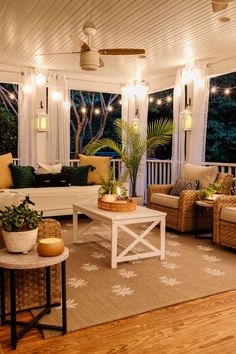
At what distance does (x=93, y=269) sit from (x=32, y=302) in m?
0.99

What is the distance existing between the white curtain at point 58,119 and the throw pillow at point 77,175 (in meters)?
0.84

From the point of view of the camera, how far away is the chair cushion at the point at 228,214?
4.08m

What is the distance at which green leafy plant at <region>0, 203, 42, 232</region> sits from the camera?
2227 millimetres

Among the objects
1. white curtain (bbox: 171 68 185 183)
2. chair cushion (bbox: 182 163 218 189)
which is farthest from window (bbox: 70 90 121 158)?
chair cushion (bbox: 182 163 218 189)

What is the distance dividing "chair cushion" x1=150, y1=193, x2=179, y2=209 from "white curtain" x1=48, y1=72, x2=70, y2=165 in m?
2.31

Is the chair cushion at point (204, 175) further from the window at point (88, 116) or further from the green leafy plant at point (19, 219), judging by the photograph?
the window at point (88, 116)

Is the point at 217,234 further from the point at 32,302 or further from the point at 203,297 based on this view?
the point at 32,302

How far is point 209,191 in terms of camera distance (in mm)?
4711

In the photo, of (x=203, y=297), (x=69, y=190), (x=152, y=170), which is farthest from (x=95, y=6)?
(x=152, y=170)

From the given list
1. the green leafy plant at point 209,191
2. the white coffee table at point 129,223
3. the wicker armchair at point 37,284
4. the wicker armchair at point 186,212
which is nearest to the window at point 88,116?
the wicker armchair at point 186,212

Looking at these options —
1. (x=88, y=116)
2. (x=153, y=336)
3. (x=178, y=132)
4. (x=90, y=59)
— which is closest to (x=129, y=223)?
(x=153, y=336)

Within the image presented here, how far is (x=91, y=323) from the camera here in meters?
2.44

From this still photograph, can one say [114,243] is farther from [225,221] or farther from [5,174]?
[5,174]

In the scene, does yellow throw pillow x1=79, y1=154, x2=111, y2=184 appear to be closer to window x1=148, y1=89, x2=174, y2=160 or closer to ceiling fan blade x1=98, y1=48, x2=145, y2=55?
ceiling fan blade x1=98, y1=48, x2=145, y2=55
